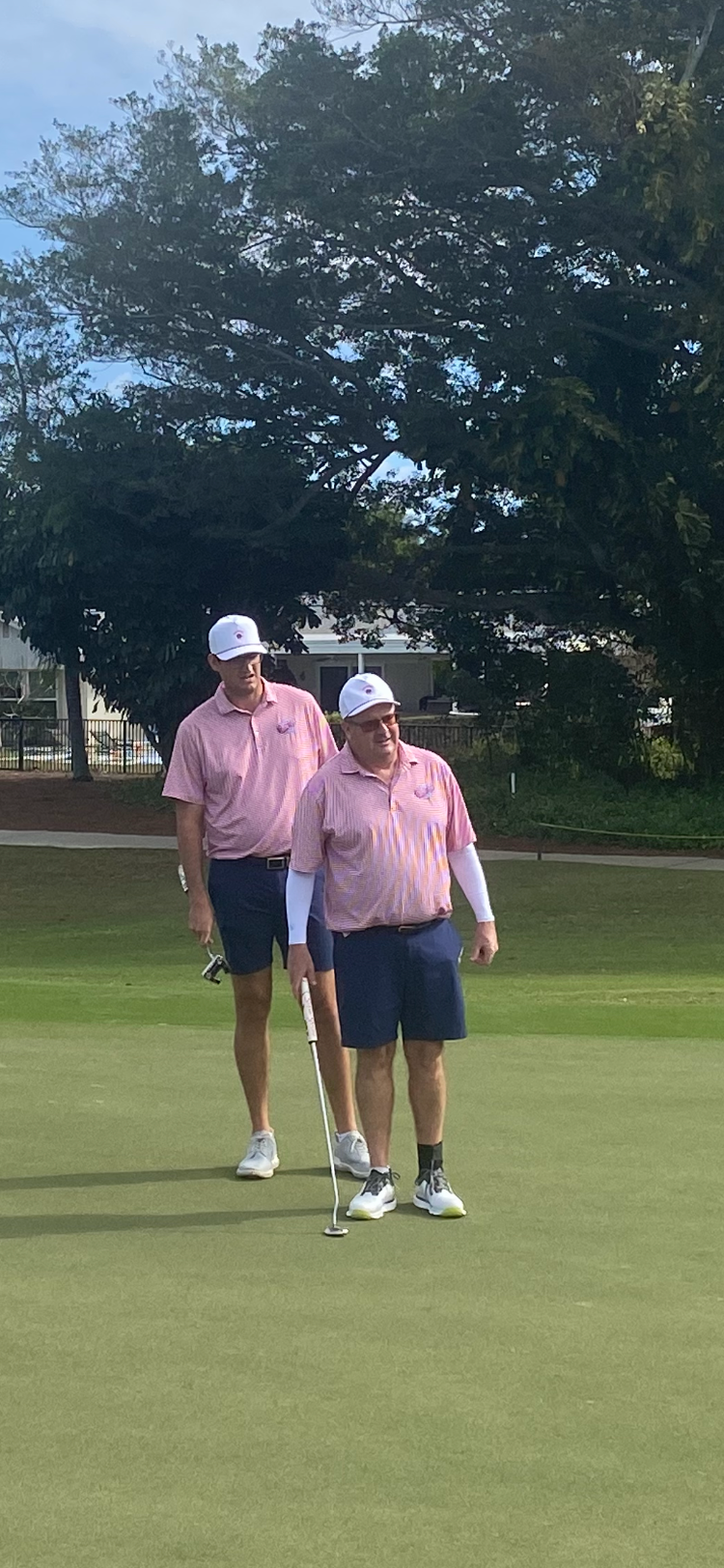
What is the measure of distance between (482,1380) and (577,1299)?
2.22 feet

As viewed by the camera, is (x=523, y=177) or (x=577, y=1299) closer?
(x=577, y=1299)

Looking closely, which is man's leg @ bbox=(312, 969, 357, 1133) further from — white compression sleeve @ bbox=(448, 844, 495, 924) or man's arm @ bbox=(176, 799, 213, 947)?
white compression sleeve @ bbox=(448, 844, 495, 924)

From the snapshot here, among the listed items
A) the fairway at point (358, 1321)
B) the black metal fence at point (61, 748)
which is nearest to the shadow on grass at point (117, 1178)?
the fairway at point (358, 1321)

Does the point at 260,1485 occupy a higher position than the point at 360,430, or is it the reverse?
the point at 360,430

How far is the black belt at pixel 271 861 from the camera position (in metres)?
6.75

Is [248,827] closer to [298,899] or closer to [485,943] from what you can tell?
[298,899]

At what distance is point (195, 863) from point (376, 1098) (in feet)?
3.78

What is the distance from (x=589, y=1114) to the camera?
7.22 m

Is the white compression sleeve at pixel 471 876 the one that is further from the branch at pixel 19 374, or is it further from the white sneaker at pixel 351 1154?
the branch at pixel 19 374

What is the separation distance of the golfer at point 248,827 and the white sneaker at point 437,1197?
75 centimetres

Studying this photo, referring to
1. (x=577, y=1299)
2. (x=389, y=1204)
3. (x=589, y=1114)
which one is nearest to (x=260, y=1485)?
(x=577, y=1299)

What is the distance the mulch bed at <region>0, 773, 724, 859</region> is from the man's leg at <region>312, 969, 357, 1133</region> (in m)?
18.3

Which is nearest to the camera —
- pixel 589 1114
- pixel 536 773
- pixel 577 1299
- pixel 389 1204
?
pixel 577 1299

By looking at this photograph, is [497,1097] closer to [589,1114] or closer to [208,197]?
[589,1114]
